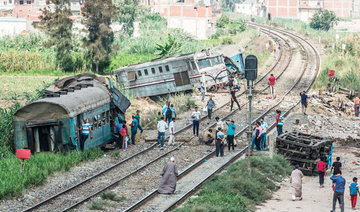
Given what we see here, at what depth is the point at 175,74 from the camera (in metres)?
38.8

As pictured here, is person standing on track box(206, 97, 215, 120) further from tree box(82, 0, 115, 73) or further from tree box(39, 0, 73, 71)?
tree box(39, 0, 73, 71)

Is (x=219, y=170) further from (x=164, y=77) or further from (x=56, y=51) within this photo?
(x=56, y=51)

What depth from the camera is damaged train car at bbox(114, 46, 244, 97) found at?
3866 centimetres

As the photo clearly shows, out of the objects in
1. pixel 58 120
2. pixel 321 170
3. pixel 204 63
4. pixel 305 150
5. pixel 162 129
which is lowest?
pixel 321 170

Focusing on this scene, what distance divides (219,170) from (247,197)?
Result: 307 centimetres

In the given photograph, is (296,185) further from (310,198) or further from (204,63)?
(204,63)

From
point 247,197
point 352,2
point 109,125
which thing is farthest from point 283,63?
point 352,2

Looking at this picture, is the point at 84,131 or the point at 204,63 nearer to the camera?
the point at 84,131

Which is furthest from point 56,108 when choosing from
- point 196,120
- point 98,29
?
point 98,29

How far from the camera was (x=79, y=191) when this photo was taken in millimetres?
18984

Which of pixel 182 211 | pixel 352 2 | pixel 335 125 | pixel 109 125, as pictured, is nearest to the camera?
pixel 182 211

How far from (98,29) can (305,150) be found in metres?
32.3

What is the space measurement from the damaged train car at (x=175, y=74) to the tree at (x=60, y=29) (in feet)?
42.4

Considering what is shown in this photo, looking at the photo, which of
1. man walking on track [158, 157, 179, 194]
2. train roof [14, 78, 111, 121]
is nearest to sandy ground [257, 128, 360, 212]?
man walking on track [158, 157, 179, 194]
